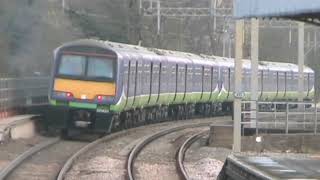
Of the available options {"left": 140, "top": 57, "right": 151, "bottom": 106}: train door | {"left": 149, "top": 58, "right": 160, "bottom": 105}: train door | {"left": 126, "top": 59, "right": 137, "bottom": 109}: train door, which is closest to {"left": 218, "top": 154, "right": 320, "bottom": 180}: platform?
{"left": 126, "top": 59, "right": 137, "bottom": 109}: train door

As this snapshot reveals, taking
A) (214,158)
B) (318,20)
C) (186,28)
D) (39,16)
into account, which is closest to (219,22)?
(186,28)

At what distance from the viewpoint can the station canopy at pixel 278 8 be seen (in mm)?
9797

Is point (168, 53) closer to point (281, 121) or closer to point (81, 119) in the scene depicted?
point (281, 121)

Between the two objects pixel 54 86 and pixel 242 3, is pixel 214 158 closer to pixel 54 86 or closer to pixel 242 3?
pixel 54 86

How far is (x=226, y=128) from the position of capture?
2177cm

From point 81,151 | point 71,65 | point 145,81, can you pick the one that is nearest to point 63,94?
point 71,65

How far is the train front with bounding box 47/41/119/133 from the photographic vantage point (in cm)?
2250

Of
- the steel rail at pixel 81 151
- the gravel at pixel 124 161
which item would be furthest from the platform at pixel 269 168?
the gravel at pixel 124 161

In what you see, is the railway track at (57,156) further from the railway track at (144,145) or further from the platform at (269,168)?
the platform at (269,168)

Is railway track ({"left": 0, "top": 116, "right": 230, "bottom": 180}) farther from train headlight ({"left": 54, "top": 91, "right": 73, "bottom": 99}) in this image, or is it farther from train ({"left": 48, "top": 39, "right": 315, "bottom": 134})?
train headlight ({"left": 54, "top": 91, "right": 73, "bottom": 99})

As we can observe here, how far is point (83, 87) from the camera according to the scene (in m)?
22.6

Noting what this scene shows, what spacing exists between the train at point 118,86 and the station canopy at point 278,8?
11.9m

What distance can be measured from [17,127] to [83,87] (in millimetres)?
2741

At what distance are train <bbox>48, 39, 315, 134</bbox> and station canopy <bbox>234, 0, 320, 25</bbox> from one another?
39.1 feet
